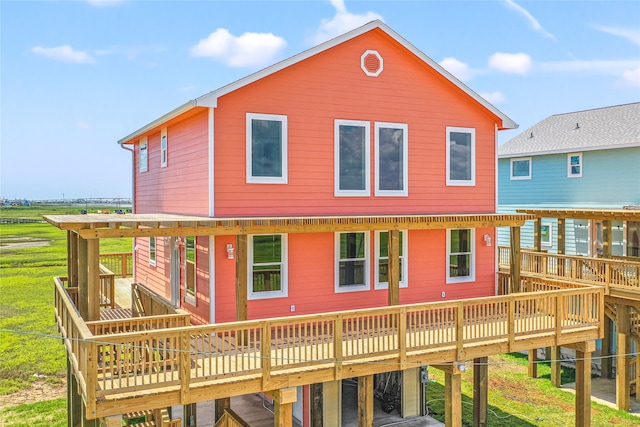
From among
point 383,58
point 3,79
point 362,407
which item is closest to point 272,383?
point 362,407

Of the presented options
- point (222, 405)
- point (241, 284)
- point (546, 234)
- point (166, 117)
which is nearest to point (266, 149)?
point (166, 117)

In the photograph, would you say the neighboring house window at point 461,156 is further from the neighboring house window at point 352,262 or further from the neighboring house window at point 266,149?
the neighboring house window at point 266,149

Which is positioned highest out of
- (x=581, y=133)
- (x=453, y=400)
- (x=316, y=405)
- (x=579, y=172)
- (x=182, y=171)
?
(x=581, y=133)

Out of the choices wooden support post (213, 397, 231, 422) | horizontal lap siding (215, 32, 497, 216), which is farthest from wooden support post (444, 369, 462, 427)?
wooden support post (213, 397, 231, 422)

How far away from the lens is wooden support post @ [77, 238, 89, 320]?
10069 millimetres

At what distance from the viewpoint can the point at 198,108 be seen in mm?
12406

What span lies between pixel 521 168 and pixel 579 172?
309 cm

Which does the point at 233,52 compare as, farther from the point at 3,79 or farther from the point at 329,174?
the point at 329,174

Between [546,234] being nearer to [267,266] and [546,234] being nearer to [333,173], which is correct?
[333,173]

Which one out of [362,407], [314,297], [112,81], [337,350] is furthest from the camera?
[112,81]

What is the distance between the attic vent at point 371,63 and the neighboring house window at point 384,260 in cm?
426

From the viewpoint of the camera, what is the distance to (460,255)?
619 inches

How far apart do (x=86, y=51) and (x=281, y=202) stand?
68.9m

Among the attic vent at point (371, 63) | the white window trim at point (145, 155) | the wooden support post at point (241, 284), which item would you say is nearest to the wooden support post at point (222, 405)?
the wooden support post at point (241, 284)
